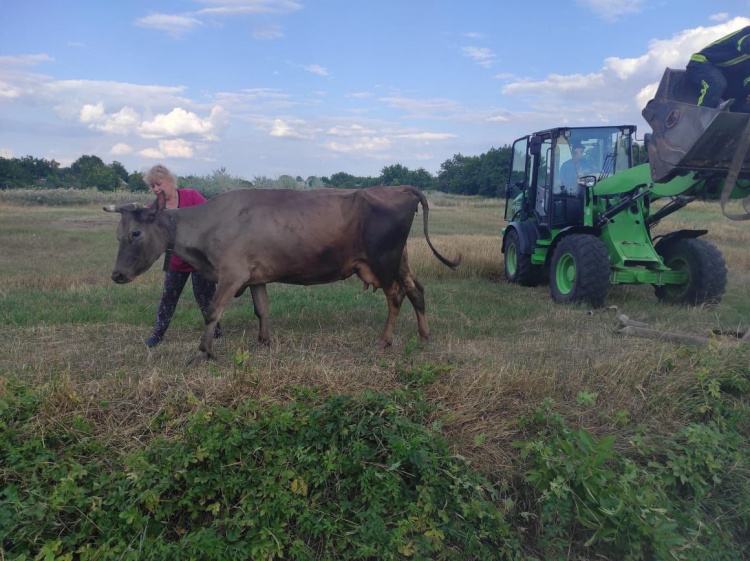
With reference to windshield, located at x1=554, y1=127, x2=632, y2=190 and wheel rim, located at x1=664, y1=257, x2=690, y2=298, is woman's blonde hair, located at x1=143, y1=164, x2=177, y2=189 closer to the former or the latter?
windshield, located at x1=554, y1=127, x2=632, y2=190

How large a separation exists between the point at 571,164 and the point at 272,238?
6.11m

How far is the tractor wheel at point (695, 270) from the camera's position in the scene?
8203 millimetres

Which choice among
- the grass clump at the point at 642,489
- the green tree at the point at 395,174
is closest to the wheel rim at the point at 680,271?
the grass clump at the point at 642,489

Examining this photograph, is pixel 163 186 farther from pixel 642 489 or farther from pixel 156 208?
pixel 642 489

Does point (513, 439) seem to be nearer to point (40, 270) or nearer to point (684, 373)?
point (684, 373)

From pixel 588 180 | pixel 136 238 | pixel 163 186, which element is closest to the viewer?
pixel 136 238

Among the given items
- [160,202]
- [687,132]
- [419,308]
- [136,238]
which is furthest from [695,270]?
[136,238]

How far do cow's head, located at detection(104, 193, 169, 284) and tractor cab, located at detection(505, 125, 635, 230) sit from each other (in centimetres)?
645

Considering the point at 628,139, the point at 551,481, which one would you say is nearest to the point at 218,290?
the point at 551,481

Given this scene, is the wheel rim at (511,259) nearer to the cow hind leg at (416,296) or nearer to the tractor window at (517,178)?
the tractor window at (517,178)

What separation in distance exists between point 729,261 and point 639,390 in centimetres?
1072

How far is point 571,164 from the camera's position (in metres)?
9.57

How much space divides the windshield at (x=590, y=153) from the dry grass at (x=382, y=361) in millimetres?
2216

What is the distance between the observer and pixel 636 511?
3.39 meters
